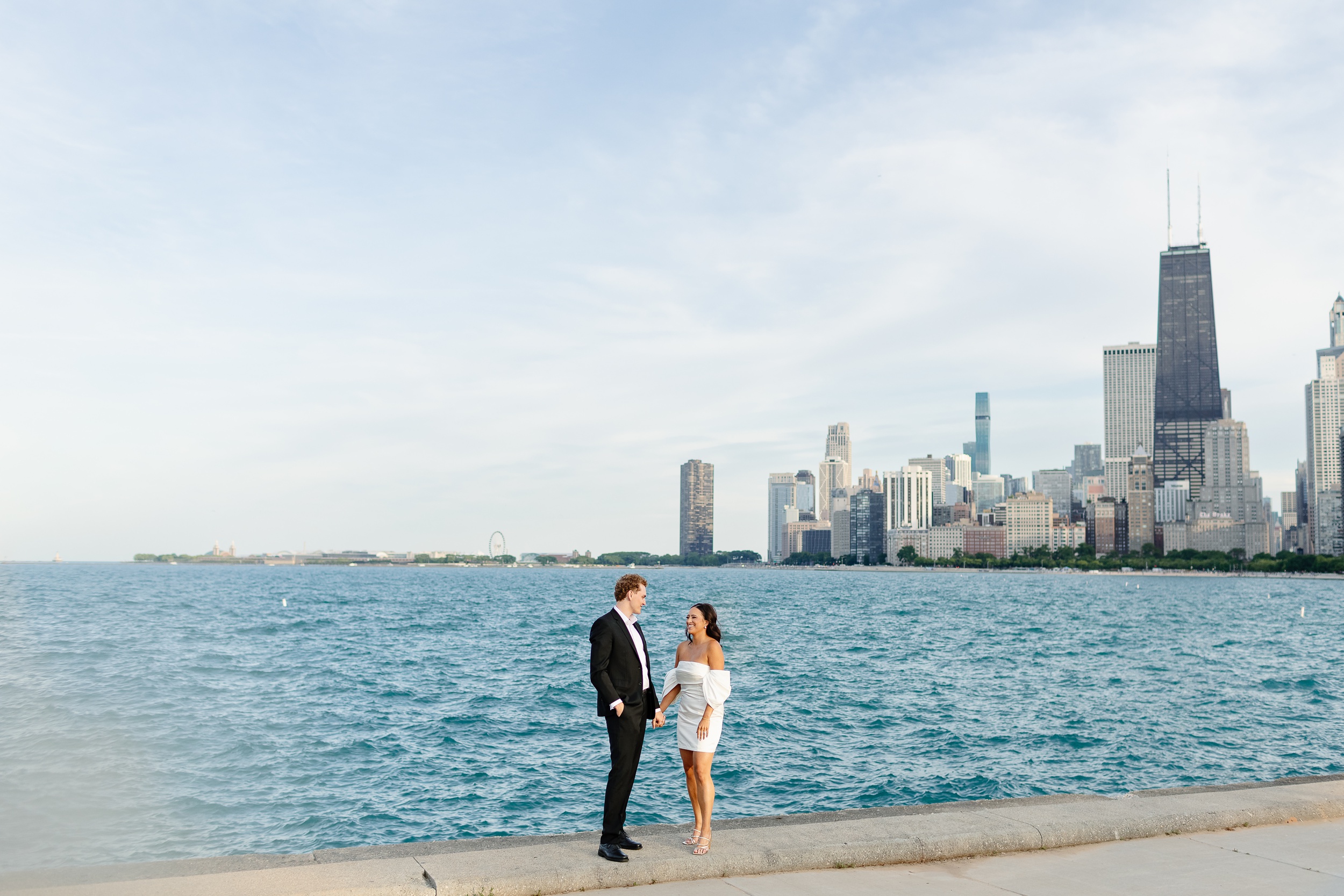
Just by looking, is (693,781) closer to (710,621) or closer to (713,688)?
(713,688)

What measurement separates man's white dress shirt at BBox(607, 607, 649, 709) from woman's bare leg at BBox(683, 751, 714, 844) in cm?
78

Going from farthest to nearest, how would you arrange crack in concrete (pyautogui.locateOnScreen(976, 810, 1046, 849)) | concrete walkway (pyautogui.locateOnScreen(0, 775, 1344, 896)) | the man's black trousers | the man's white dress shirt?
crack in concrete (pyautogui.locateOnScreen(976, 810, 1046, 849))
the man's white dress shirt
the man's black trousers
concrete walkway (pyautogui.locateOnScreen(0, 775, 1344, 896))

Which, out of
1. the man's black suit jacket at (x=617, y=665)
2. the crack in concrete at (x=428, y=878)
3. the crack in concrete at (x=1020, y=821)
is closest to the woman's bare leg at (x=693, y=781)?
the man's black suit jacket at (x=617, y=665)

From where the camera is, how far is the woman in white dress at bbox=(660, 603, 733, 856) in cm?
852

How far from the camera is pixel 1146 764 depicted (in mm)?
23422

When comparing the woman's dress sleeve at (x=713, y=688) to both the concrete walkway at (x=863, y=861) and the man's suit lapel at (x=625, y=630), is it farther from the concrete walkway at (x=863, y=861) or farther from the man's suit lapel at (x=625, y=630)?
the concrete walkway at (x=863, y=861)

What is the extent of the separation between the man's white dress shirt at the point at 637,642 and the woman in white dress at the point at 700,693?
0.67 ft

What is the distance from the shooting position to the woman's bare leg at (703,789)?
8211mm

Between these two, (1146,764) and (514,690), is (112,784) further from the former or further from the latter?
(1146,764)

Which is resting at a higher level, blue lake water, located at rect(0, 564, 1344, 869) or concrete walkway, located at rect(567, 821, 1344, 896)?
concrete walkway, located at rect(567, 821, 1344, 896)

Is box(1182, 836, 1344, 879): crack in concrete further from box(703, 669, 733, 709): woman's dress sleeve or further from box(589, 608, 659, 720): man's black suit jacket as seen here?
box(589, 608, 659, 720): man's black suit jacket

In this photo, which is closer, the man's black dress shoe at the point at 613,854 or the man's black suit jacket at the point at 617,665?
the man's black dress shoe at the point at 613,854

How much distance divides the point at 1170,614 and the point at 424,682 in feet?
263

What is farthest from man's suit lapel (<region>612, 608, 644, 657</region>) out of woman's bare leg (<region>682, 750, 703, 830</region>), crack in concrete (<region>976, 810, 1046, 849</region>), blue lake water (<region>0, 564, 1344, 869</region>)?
blue lake water (<region>0, 564, 1344, 869</region>)
